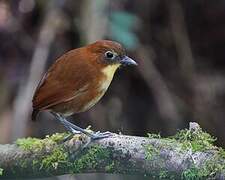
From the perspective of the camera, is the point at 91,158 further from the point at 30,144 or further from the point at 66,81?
the point at 66,81

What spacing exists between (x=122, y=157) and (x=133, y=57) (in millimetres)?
3121

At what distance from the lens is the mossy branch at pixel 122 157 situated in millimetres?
2850

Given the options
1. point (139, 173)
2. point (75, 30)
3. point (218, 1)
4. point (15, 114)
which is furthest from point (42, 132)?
point (139, 173)

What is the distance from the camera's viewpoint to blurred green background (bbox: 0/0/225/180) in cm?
553

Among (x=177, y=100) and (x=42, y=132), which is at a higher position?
(x=177, y=100)

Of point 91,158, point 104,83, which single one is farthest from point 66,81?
point 91,158

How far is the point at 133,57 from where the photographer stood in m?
6.03

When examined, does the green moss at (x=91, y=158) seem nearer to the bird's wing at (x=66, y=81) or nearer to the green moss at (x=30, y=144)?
the green moss at (x=30, y=144)

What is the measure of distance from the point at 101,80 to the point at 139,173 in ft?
2.17

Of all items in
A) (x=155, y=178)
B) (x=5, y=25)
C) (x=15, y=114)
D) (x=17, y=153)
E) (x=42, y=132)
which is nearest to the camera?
(x=155, y=178)

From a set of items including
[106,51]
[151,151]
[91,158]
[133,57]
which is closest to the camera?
[151,151]

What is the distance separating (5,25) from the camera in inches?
244

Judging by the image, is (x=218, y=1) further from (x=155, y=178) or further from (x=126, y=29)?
(x=155, y=178)

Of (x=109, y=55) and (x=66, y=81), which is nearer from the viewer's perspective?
(x=66, y=81)
